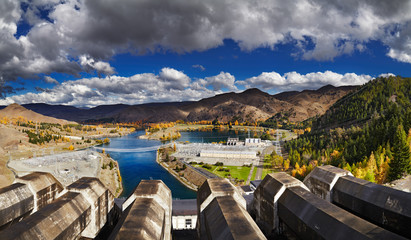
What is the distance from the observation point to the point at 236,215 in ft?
26.5

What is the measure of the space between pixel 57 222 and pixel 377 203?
41.7ft

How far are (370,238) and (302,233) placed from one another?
2421mm

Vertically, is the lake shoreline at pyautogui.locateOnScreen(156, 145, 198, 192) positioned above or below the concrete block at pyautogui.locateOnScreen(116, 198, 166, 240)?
below

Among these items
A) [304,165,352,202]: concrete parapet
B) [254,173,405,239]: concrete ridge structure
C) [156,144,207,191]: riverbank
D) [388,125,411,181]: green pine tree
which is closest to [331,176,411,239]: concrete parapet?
[304,165,352,202]: concrete parapet

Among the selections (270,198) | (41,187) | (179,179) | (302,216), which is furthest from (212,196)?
(179,179)

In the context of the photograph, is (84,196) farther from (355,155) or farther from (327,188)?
(355,155)

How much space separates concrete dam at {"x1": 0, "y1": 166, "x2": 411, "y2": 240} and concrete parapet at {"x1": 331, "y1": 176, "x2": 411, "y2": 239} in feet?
0.10

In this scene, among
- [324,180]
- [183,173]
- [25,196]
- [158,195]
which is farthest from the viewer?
[183,173]

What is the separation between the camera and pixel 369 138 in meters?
37.2

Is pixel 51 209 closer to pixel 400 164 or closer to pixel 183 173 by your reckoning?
pixel 400 164

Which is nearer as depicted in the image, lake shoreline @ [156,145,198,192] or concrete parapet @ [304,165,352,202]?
concrete parapet @ [304,165,352,202]

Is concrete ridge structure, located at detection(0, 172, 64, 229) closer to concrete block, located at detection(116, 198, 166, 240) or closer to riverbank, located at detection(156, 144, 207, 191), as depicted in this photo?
concrete block, located at detection(116, 198, 166, 240)

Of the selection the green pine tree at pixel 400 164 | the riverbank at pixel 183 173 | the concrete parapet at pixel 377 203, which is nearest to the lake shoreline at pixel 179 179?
the riverbank at pixel 183 173

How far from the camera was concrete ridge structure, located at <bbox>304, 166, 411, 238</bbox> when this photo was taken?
8.46m
